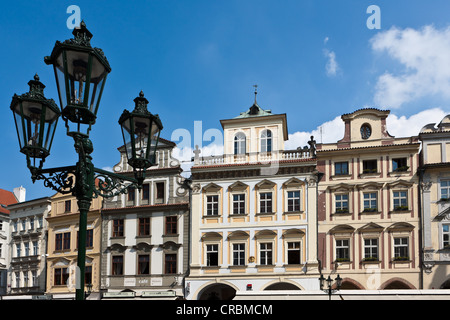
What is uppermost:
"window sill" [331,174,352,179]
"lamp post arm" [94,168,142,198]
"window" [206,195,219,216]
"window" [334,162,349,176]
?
"window" [334,162,349,176]

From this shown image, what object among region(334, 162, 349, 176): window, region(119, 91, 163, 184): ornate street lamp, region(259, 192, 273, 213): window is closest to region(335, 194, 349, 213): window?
region(334, 162, 349, 176): window

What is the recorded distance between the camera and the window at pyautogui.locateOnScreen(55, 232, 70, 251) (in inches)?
1569

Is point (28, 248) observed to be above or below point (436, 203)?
below

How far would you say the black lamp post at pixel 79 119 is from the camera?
24.5ft

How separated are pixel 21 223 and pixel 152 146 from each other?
38.7 meters

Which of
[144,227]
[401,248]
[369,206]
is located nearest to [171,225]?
[144,227]

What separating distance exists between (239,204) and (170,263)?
19.2 feet

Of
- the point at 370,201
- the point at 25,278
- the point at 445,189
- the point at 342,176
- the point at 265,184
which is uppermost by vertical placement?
the point at 342,176

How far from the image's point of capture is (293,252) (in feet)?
111

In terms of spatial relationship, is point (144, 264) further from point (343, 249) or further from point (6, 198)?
point (6, 198)

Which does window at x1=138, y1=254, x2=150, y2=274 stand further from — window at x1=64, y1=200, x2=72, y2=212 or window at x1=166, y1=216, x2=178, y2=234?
window at x1=64, y1=200, x2=72, y2=212

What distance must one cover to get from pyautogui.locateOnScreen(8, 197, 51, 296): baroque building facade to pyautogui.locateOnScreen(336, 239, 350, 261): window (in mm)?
21522
